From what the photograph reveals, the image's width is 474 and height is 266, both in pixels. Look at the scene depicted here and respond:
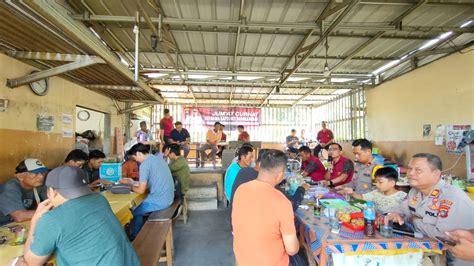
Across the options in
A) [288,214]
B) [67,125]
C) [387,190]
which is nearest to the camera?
[288,214]

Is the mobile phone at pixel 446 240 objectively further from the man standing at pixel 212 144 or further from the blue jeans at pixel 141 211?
the man standing at pixel 212 144

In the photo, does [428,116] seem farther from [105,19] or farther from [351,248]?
[105,19]

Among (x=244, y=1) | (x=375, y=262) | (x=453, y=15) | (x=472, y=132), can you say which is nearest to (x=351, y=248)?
(x=375, y=262)

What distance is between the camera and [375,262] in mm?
2043

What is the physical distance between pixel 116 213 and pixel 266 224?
5.80ft

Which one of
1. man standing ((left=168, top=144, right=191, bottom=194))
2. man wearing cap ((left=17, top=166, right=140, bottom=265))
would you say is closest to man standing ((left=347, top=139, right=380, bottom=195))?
man wearing cap ((left=17, top=166, right=140, bottom=265))

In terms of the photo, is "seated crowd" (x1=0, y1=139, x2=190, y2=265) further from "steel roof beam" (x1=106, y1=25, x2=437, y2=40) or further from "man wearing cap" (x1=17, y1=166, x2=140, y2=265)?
"steel roof beam" (x1=106, y1=25, x2=437, y2=40)

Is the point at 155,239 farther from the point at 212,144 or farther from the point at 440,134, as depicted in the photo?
the point at 440,134

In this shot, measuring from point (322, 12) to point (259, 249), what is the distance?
13.8 feet

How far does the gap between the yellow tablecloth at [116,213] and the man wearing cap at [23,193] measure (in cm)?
25

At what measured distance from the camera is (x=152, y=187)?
384 centimetres

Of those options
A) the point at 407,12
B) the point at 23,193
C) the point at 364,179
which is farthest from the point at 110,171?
the point at 407,12

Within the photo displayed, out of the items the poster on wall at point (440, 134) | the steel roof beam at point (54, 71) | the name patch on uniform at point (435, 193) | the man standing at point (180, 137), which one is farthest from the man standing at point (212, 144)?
the name patch on uniform at point (435, 193)

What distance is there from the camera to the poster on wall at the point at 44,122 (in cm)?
437
